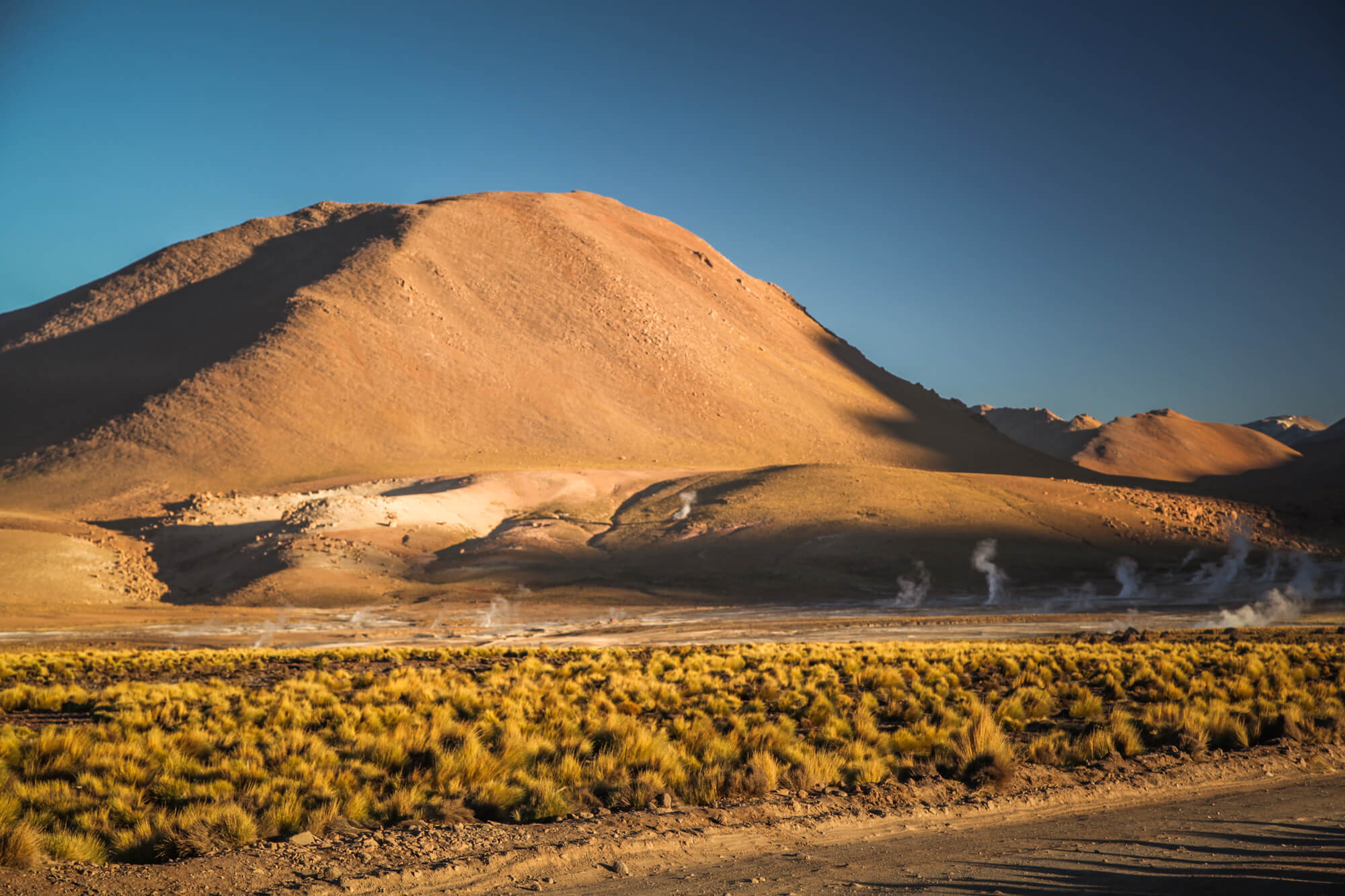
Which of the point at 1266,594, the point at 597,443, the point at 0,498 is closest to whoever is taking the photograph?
the point at 1266,594

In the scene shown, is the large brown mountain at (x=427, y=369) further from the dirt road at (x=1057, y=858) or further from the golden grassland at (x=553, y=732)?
the dirt road at (x=1057, y=858)

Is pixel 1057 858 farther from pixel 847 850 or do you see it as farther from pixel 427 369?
pixel 427 369

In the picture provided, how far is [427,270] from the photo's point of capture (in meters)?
117

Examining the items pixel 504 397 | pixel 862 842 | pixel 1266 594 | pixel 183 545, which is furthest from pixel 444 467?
pixel 862 842

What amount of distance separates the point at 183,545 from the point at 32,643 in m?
29.2

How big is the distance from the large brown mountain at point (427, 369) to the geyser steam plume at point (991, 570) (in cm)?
3997

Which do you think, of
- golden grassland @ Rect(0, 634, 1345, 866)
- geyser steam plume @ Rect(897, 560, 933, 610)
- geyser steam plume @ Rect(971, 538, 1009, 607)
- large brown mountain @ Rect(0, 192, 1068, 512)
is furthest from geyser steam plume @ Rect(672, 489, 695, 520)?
golden grassland @ Rect(0, 634, 1345, 866)

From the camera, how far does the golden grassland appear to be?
8.95 m

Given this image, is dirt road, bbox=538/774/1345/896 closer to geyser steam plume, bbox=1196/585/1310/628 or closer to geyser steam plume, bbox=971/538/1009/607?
geyser steam plume, bbox=1196/585/1310/628

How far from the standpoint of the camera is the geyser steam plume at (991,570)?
172 feet

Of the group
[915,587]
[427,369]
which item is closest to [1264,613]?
[915,587]

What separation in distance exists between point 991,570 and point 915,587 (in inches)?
233

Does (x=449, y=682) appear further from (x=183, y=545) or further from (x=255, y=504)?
(x=255, y=504)

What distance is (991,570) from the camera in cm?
5631
